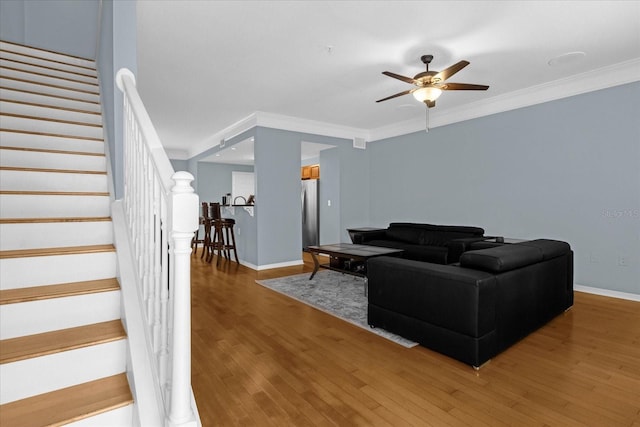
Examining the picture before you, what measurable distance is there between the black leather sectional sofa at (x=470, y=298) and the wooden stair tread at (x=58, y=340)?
1.93m

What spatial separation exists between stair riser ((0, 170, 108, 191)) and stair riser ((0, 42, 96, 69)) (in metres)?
2.22

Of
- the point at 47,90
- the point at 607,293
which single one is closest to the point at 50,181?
the point at 47,90

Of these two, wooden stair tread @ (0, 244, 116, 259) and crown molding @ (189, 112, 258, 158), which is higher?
crown molding @ (189, 112, 258, 158)

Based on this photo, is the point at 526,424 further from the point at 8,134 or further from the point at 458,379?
the point at 8,134

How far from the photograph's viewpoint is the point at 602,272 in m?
4.03

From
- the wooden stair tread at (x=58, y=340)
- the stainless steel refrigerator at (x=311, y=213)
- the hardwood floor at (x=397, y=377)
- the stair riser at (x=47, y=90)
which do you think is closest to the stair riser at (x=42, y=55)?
the stair riser at (x=47, y=90)

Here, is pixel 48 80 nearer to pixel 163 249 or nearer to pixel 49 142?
pixel 49 142

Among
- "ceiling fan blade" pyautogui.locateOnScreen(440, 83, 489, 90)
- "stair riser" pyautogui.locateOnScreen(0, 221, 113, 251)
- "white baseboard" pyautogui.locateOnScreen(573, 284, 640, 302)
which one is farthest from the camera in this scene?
"white baseboard" pyautogui.locateOnScreen(573, 284, 640, 302)

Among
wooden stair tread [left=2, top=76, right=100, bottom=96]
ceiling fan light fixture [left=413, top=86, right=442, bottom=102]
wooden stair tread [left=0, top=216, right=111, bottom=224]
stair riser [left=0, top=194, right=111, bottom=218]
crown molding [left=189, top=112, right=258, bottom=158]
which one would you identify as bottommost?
wooden stair tread [left=0, top=216, right=111, bottom=224]

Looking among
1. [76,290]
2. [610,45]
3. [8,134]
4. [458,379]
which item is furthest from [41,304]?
[610,45]

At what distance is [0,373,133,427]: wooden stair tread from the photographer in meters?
1.12

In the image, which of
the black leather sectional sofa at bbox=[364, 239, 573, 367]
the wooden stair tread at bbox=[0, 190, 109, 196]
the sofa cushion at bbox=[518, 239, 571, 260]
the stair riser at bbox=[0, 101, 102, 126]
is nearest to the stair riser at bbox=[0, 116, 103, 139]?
the stair riser at bbox=[0, 101, 102, 126]

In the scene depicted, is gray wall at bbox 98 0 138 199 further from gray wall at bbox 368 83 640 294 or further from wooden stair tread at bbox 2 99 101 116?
gray wall at bbox 368 83 640 294

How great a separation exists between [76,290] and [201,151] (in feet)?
24.5
